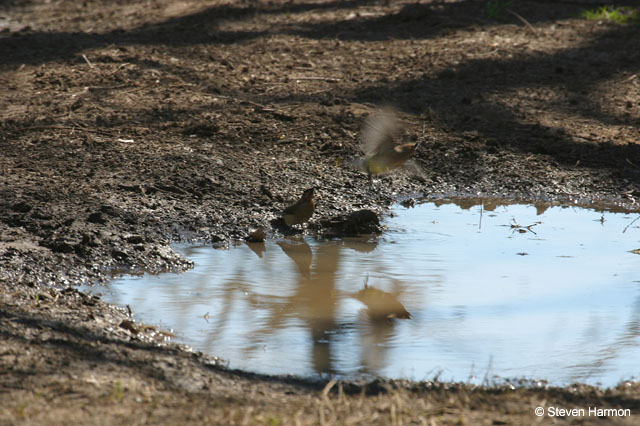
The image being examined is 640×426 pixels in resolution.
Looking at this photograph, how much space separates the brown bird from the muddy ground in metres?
0.18

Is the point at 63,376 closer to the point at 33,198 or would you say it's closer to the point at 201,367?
the point at 201,367

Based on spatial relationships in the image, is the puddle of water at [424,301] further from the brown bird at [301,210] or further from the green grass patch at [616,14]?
the green grass patch at [616,14]

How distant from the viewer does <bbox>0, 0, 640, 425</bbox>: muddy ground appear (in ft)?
10.1

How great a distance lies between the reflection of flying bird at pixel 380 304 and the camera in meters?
4.26

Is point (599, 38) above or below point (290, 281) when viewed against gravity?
above

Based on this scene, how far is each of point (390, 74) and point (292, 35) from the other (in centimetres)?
226

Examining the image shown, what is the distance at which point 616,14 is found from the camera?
11.7 metres

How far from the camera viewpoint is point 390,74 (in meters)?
9.05

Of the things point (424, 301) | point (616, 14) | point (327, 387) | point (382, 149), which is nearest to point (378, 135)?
point (382, 149)

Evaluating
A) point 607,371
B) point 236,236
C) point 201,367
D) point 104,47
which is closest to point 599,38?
point 104,47

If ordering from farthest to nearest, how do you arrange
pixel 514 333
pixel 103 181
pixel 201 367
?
1. pixel 103 181
2. pixel 514 333
3. pixel 201 367

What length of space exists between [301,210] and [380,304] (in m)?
1.28

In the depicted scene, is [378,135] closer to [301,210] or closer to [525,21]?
[301,210]

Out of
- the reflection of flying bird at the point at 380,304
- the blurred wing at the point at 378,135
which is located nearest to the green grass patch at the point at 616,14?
the blurred wing at the point at 378,135
